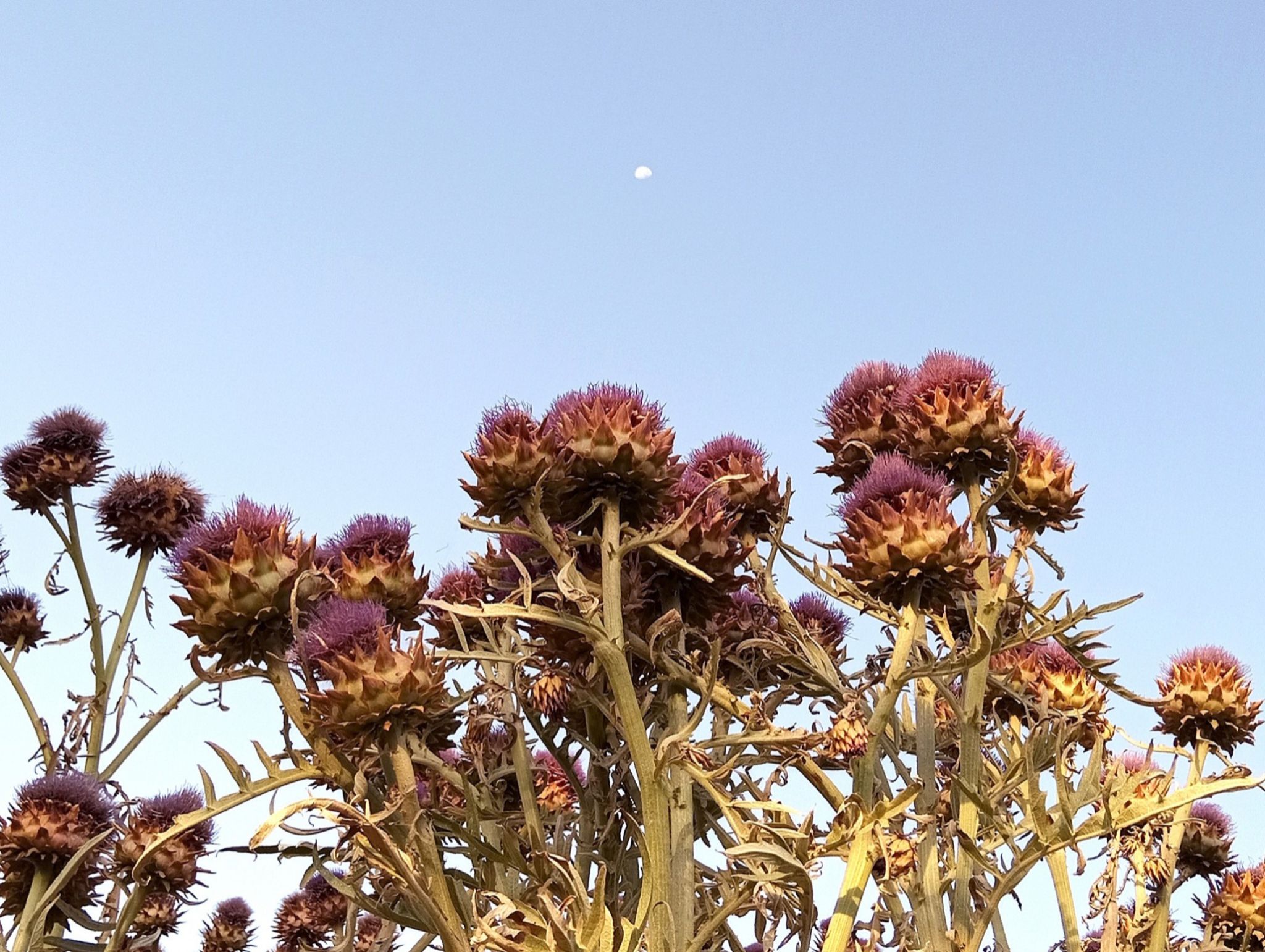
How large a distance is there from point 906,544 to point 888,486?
0.28 meters

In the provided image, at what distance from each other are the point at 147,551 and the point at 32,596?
942 millimetres

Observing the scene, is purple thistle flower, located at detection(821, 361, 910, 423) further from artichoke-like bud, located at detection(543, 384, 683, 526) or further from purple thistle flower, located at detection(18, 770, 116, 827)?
purple thistle flower, located at detection(18, 770, 116, 827)

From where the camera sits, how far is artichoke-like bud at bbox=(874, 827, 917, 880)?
2.95 m

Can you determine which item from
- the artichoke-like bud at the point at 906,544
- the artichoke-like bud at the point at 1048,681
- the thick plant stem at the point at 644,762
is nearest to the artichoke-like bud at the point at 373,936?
the thick plant stem at the point at 644,762

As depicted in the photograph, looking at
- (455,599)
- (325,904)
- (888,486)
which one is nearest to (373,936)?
(325,904)

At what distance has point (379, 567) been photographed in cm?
359

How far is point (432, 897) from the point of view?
9.54 ft

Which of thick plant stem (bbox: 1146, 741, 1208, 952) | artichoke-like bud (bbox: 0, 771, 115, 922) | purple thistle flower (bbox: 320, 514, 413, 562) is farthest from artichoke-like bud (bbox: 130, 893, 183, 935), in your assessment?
thick plant stem (bbox: 1146, 741, 1208, 952)

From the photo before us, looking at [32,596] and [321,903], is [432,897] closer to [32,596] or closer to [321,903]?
[321,903]

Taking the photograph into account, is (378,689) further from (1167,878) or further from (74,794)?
(1167,878)

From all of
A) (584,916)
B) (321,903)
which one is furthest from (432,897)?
(321,903)

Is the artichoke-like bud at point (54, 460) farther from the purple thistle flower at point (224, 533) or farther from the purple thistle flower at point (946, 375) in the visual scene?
the purple thistle flower at point (946, 375)

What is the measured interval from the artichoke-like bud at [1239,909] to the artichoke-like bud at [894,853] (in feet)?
7.87

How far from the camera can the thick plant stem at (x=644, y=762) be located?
2832 millimetres
